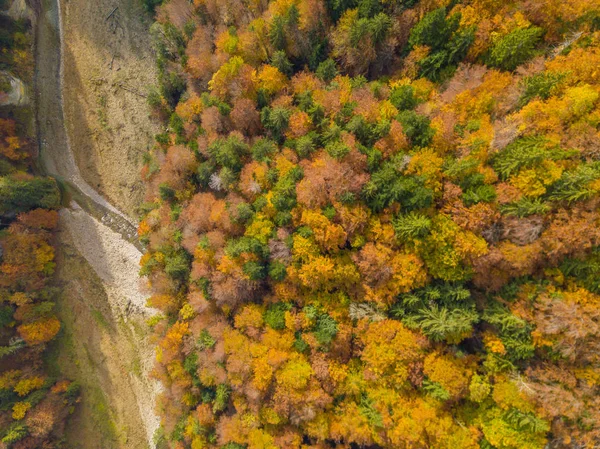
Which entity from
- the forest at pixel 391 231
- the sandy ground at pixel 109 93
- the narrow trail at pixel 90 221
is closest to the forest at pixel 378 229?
the forest at pixel 391 231

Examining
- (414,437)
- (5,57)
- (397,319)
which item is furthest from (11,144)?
(414,437)

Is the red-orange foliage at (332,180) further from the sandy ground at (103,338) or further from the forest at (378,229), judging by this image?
the sandy ground at (103,338)

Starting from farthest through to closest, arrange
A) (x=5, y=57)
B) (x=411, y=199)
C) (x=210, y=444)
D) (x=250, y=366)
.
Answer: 1. (x=5, y=57)
2. (x=210, y=444)
3. (x=250, y=366)
4. (x=411, y=199)

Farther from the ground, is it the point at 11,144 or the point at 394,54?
the point at 11,144

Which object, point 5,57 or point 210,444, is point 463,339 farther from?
point 5,57

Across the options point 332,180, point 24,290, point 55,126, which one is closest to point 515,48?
point 332,180

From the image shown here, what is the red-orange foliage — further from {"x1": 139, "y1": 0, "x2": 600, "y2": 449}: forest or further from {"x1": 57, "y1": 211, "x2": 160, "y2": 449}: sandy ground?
{"x1": 57, "y1": 211, "x2": 160, "y2": 449}: sandy ground
